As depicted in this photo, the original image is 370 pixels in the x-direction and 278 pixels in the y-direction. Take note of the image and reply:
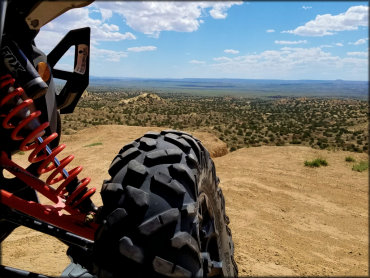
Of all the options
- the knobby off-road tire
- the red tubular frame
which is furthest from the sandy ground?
the red tubular frame

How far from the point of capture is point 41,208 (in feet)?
7.40

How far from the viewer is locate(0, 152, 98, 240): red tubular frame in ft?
7.07

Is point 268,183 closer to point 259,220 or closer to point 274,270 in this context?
point 259,220

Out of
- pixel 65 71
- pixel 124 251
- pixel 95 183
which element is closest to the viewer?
pixel 124 251

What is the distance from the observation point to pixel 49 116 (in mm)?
2674

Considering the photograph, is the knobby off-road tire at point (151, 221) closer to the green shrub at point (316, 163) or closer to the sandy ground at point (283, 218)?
the sandy ground at point (283, 218)

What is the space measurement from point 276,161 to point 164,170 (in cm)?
1057

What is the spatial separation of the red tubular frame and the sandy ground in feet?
6.44

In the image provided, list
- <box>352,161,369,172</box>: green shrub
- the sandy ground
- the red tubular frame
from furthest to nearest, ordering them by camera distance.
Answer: <box>352,161,369,172</box>: green shrub → the sandy ground → the red tubular frame

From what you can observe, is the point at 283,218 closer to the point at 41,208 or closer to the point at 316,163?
the point at 316,163

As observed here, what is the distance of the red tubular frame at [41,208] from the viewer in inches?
84.8

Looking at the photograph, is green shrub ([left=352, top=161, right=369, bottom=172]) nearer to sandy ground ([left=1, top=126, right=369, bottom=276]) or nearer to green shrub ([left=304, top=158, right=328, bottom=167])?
sandy ground ([left=1, top=126, right=369, bottom=276])

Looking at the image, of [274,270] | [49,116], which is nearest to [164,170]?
[49,116]

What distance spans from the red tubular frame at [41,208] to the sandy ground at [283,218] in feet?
6.44
